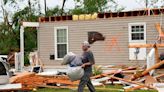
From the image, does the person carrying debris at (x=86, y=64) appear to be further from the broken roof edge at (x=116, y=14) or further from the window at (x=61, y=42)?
the window at (x=61, y=42)

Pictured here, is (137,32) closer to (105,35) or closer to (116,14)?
(116,14)

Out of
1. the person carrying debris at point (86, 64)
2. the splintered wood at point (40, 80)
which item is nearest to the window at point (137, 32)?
the splintered wood at point (40, 80)

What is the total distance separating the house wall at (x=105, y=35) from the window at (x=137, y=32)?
0.55 ft

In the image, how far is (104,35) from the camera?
23.2 metres

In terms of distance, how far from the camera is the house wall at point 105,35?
22.2m

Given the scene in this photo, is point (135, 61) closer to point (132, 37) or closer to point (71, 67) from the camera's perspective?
point (132, 37)

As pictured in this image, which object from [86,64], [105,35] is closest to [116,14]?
[105,35]

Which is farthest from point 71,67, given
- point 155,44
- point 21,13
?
point 21,13

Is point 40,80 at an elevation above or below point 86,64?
below

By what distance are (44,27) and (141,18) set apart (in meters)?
5.95

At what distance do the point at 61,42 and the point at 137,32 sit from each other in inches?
179

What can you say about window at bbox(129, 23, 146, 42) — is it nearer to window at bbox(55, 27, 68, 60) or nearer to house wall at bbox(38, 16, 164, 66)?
house wall at bbox(38, 16, 164, 66)

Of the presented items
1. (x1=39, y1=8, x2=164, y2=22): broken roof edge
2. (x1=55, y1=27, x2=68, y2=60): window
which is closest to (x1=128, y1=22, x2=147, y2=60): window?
(x1=39, y1=8, x2=164, y2=22): broken roof edge

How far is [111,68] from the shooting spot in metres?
22.3
